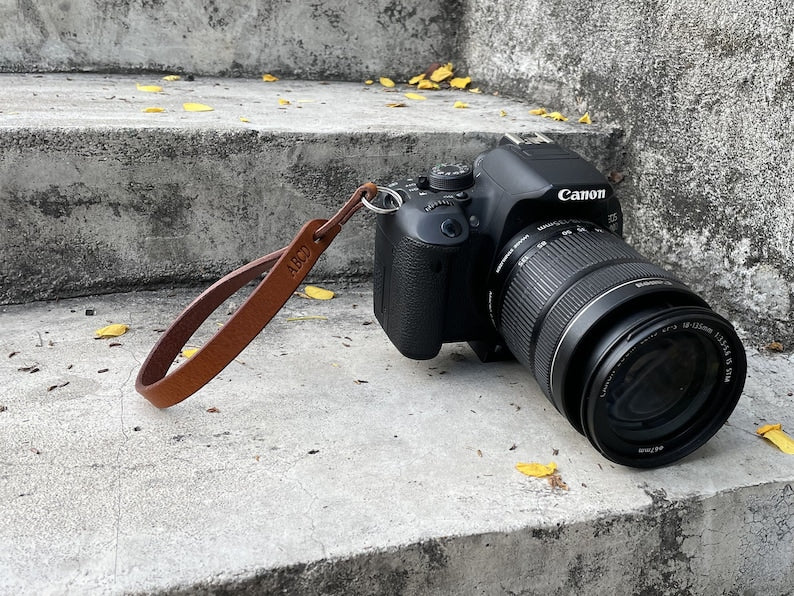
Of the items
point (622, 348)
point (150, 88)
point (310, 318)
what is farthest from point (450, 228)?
point (150, 88)

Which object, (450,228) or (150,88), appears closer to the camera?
(450,228)

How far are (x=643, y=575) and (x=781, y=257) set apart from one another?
674mm

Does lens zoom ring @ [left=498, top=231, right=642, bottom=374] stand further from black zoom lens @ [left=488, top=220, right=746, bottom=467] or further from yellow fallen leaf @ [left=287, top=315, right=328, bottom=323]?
yellow fallen leaf @ [left=287, top=315, right=328, bottom=323]

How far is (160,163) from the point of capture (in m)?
1.57

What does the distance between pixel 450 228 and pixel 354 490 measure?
43 centimetres

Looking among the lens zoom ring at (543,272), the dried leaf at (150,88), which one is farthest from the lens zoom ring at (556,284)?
the dried leaf at (150,88)

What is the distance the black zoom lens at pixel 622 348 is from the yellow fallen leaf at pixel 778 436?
0.39 feet

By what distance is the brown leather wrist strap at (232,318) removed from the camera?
4.00 ft

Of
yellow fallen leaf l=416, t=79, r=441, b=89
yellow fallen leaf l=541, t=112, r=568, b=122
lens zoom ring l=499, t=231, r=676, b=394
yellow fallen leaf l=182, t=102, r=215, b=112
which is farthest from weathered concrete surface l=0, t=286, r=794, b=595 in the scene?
yellow fallen leaf l=416, t=79, r=441, b=89

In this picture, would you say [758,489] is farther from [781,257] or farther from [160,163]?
[160,163]

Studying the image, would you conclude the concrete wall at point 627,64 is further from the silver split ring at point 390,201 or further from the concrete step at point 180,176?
the silver split ring at point 390,201

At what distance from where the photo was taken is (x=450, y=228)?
4.06ft

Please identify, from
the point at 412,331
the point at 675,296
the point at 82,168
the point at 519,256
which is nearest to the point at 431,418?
the point at 412,331

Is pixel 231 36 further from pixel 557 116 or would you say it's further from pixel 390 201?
pixel 390 201
